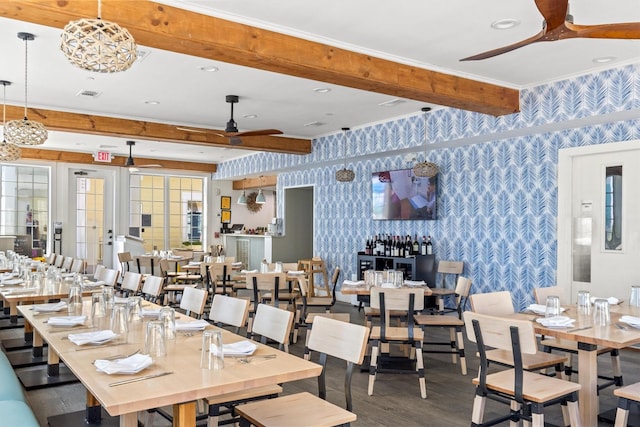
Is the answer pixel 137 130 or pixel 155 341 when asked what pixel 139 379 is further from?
pixel 137 130

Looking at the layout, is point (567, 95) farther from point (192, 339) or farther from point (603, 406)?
point (192, 339)

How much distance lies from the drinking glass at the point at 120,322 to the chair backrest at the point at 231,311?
0.67 metres

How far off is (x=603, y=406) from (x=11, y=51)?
19.9 ft

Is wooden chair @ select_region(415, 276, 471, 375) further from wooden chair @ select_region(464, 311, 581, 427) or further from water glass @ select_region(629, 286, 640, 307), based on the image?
wooden chair @ select_region(464, 311, 581, 427)

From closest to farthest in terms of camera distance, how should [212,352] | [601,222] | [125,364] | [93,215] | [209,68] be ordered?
[125,364]
[212,352]
[209,68]
[601,222]
[93,215]

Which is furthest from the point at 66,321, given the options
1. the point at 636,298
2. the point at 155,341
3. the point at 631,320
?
the point at 636,298

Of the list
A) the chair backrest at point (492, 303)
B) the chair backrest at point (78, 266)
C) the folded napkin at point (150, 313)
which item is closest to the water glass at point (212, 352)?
the folded napkin at point (150, 313)

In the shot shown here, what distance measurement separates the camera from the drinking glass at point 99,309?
3249mm

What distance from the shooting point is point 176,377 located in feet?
6.81

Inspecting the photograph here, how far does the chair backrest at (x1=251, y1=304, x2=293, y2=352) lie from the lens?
9.68 ft

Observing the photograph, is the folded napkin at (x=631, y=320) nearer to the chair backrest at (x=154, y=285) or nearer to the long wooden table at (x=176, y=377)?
the long wooden table at (x=176, y=377)

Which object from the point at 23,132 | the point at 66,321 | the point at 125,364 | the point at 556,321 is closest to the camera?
the point at 125,364

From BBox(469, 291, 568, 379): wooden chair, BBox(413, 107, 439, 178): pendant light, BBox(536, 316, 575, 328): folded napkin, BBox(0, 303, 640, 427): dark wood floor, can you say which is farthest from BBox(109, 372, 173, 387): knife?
BBox(413, 107, 439, 178): pendant light

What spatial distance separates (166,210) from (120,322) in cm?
1214
